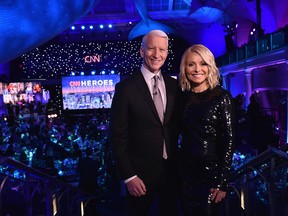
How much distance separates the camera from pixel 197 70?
1.96m

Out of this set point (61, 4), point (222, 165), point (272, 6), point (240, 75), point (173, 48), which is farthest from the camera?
point (173, 48)

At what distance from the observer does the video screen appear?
21.6m

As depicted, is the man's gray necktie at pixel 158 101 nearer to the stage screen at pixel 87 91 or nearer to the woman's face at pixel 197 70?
the woman's face at pixel 197 70

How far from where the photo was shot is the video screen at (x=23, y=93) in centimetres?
2164

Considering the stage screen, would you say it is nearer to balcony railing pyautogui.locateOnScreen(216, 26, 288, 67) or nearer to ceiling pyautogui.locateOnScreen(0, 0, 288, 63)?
ceiling pyautogui.locateOnScreen(0, 0, 288, 63)

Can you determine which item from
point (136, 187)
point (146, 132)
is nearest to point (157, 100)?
point (146, 132)

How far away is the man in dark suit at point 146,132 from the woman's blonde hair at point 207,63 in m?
0.12

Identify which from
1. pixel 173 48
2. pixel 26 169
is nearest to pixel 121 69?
pixel 173 48

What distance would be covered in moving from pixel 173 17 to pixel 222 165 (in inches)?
888

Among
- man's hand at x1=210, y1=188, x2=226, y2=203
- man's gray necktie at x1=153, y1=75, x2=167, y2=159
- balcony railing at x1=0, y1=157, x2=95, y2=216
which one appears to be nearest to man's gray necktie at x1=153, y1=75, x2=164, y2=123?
man's gray necktie at x1=153, y1=75, x2=167, y2=159

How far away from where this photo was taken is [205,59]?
1.95 metres

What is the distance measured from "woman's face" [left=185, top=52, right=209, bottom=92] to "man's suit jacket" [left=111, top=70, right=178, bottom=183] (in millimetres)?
201

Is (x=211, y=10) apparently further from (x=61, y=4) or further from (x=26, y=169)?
(x=26, y=169)

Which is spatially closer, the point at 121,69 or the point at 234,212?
the point at 234,212
